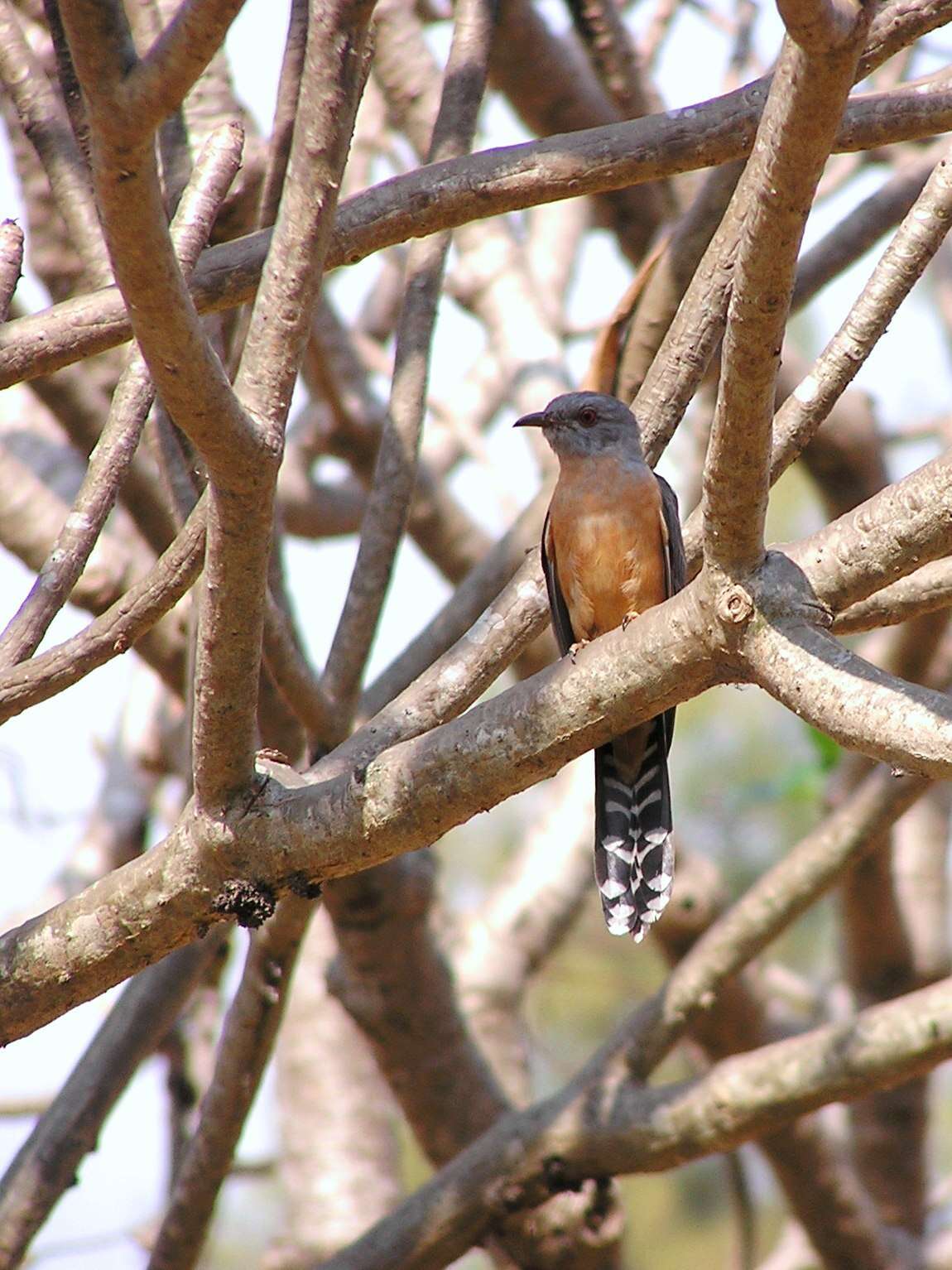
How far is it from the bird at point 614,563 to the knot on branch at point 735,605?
2.18 meters

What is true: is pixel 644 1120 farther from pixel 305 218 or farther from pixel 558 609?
pixel 305 218

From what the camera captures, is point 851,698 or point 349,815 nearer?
point 851,698

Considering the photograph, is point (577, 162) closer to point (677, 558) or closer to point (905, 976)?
point (677, 558)

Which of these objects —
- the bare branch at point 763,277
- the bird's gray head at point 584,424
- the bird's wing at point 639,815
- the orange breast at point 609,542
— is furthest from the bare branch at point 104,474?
the orange breast at point 609,542

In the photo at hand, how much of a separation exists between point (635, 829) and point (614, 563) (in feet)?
3.44

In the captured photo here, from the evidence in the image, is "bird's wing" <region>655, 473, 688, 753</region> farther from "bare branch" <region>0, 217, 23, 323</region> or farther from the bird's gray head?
"bare branch" <region>0, 217, 23, 323</region>

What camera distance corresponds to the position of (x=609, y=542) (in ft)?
18.0

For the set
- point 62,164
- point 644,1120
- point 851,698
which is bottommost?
point 851,698

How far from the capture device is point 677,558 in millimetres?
5277

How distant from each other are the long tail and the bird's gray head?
111 centimetres

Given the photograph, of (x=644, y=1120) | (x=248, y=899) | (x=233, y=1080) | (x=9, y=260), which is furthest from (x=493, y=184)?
(x=644, y=1120)

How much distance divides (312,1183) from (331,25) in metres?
6.87

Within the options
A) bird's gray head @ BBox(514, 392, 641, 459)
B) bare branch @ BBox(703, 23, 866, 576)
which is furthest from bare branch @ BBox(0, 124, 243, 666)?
bird's gray head @ BBox(514, 392, 641, 459)

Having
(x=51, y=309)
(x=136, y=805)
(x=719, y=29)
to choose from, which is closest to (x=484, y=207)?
(x=51, y=309)
